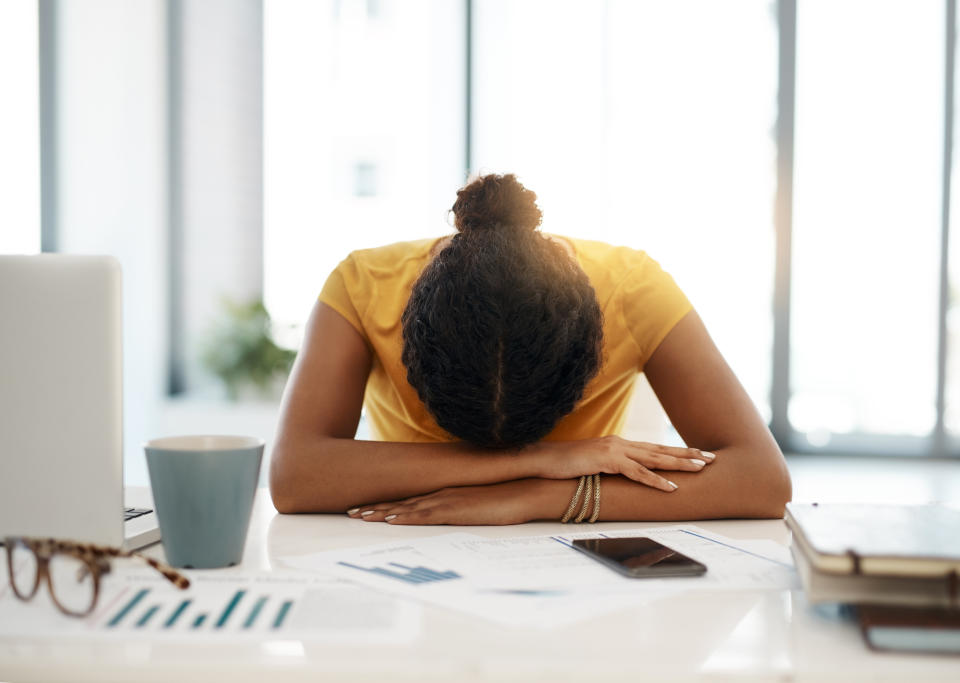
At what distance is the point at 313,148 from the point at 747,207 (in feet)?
6.85

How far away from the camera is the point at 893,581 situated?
0.62m

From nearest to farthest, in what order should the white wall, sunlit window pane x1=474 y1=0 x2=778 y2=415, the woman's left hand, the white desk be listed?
the white desk
the woman's left hand
the white wall
sunlit window pane x1=474 y1=0 x2=778 y2=415

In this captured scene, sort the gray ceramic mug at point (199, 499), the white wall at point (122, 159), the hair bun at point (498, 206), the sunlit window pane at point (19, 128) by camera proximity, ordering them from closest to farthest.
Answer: the gray ceramic mug at point (199, 499) < the hair bun at point (498, 206) < the sunlit window pane at point (19, 128) < the white wall at point (122, 159)

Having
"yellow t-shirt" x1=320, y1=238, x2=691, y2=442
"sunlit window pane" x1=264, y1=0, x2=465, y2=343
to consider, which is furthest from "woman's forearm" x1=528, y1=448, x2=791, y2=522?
"sunlit window pane" x1=264, y1=0, x2=465, y2=343

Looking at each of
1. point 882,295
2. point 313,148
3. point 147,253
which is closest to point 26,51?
point 147,253

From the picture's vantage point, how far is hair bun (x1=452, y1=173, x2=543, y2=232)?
4.14 feet

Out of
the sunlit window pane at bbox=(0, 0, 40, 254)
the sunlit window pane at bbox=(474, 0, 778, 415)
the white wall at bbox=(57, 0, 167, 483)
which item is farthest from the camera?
the sunlit window pane at bbox=(474, 0, 778, 415)

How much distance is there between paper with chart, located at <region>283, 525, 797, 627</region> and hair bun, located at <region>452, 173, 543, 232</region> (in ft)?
1.70

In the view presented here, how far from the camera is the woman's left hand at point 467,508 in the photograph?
1.00 meters

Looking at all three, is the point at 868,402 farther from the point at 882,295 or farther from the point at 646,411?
the point at 646,411

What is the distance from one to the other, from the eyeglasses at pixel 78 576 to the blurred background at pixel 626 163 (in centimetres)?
316

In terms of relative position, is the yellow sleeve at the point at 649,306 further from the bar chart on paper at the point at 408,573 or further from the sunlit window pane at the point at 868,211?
the sunlit window pane at the point at 868,211

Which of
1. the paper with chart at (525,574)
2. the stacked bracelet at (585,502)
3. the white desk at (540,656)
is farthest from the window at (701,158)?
the white desk at (540,656)

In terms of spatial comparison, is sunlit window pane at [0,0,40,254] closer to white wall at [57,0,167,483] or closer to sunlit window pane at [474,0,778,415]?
white wall at [57,0,167,483]
